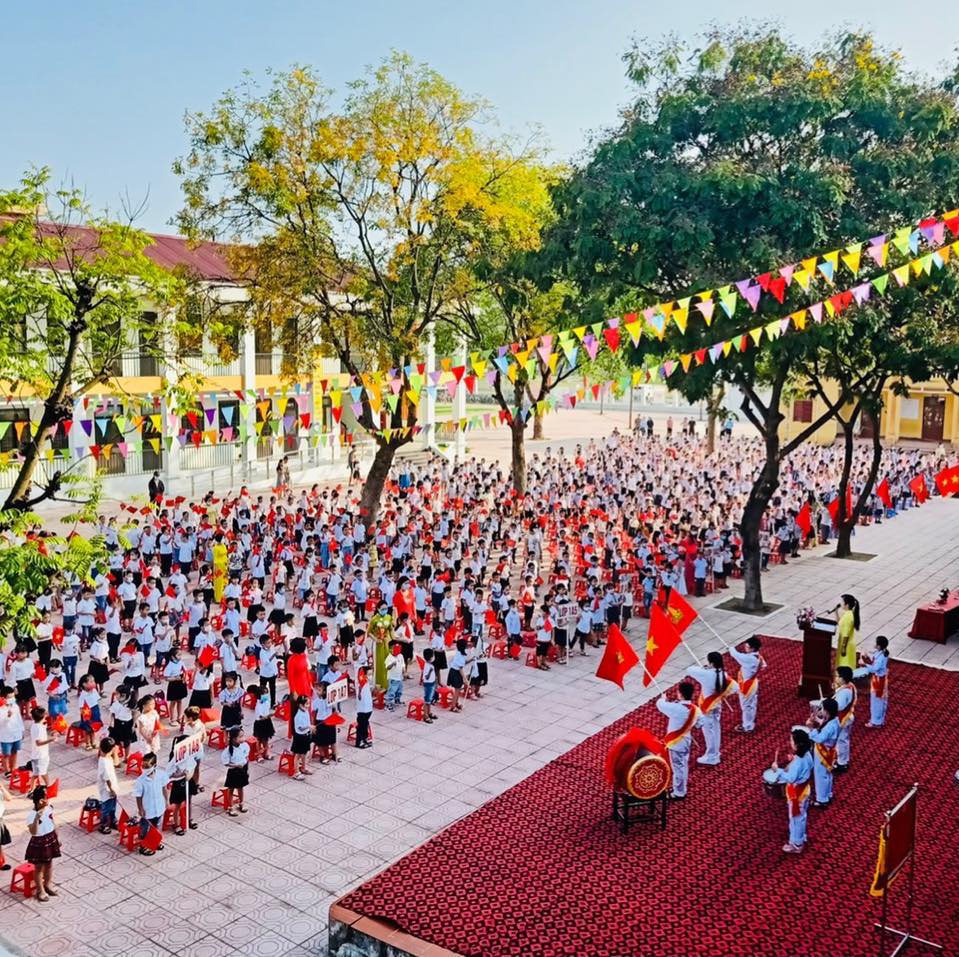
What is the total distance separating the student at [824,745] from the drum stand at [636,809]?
1.66 metres

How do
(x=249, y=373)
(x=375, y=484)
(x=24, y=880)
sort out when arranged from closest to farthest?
1. (x=24, y=880)
2. (x=375, y=484)
3. (x=249, y=373)

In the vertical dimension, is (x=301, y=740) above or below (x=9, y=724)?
below

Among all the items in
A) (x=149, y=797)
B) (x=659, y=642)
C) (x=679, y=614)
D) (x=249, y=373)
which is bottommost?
(x=149, y=797)

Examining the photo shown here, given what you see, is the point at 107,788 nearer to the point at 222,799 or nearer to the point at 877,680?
the point at 222,799

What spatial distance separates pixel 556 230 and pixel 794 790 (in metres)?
11.0

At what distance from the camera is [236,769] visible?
33.8 ft

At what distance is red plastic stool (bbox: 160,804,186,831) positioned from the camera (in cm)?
1001

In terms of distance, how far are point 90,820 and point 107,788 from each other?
1.66 feet

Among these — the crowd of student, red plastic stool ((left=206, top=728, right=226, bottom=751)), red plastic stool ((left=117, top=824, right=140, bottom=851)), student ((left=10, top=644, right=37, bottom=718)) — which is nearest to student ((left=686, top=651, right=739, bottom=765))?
the crowd of student

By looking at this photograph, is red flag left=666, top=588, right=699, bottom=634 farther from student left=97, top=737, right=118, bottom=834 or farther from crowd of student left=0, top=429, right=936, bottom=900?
student left=97, top=737, right=118, bottom=834

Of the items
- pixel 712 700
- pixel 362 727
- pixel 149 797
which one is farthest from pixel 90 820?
pixel 712 700

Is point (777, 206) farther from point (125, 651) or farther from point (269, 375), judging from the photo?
point (269, 375)

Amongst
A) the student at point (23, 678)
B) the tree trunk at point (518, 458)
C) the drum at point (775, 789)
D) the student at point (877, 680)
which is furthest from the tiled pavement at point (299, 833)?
the tree trunk at point (518, 458)

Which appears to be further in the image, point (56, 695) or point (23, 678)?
point (23, 678)
